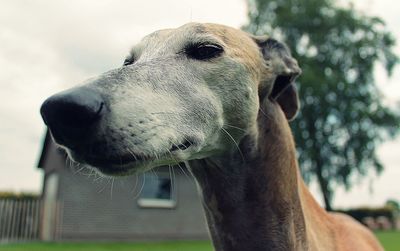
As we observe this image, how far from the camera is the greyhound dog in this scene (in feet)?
7.33

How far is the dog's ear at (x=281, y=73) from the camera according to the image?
3.47 metres

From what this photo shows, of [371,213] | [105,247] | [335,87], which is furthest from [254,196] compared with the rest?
[371,213]

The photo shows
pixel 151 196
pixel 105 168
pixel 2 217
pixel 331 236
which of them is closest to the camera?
pixel 105 168

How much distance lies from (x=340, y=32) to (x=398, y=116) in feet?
21.2

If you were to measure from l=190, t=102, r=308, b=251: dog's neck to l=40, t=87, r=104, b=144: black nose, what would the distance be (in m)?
1.19

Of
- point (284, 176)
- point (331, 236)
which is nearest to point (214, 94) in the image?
point (284, 176)

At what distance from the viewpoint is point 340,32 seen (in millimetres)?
30047

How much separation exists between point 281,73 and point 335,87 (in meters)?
25.8

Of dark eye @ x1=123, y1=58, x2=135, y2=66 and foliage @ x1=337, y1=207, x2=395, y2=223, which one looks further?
foliage @ x1=337, y1=207, x2=395, y2=223

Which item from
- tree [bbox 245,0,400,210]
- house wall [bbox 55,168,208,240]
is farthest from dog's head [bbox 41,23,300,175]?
tree [bbox 245,0,400,210]

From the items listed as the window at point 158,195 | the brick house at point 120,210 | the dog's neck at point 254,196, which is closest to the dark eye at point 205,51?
the dog's neck at point 254,196

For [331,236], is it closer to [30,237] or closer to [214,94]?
[214,94]

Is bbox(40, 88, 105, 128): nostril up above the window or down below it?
below

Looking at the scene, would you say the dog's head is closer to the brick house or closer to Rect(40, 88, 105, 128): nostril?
Rect(40, 88, 105, 128): nostril
